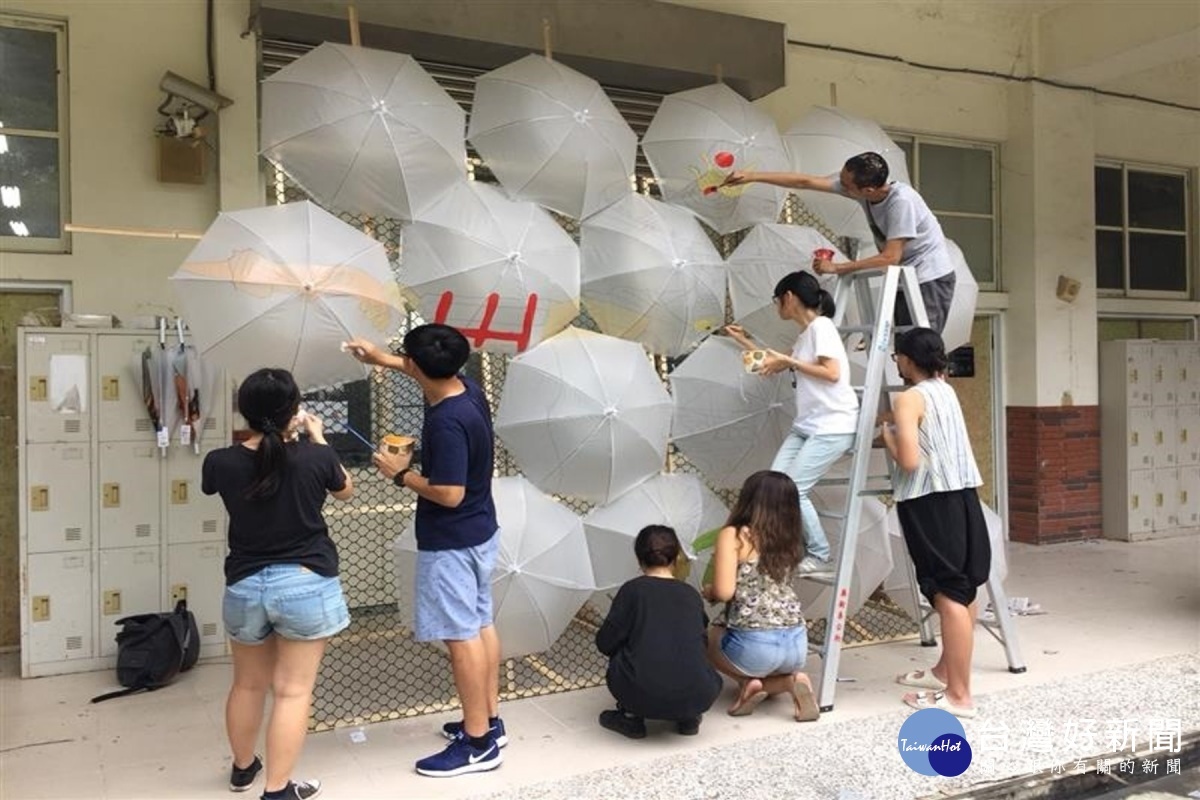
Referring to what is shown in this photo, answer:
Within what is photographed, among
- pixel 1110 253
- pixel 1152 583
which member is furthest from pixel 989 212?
pixel 1152 583

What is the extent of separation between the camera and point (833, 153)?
5.07 m

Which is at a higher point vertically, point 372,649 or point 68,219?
point 68,219

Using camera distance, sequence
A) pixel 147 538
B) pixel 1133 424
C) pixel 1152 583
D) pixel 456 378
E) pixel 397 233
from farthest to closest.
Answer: pixel 1133 424 → pixel 1152 583 → pixel 147 538 → pixel 397 233 → pixel 456 378

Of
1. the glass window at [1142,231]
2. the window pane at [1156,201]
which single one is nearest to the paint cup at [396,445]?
the glass window at [1142,231]

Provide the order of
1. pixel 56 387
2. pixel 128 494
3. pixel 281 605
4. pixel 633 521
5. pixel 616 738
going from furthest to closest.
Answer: pixel 128 494, pixel 56 387, pixel 633 521, pixel 616 738, pixel 281 605

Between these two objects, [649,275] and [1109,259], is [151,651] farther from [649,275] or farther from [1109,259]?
[1109,259]

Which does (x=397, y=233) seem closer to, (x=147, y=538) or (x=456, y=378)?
(x=456, y=378)

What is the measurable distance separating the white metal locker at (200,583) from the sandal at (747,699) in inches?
109

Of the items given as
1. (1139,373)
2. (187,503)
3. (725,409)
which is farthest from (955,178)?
(187,503)

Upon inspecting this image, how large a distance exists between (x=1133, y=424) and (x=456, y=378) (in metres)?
6.96

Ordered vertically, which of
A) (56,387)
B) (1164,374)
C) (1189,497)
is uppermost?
(1164,374)

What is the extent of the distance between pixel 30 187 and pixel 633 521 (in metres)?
3.74

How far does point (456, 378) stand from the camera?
353 centimetres

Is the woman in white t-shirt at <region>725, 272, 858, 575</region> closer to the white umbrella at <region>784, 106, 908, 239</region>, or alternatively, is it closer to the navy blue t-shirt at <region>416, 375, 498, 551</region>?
the white umbrella at <region>784, 106, 908, 239</region>
